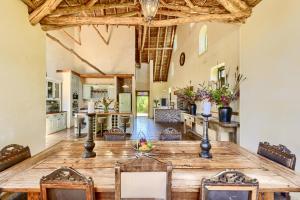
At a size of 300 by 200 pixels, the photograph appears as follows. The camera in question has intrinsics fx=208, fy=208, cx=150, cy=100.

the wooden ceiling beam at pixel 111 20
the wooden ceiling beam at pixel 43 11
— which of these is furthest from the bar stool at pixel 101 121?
the wooden ceiling beam at pixel 43 11

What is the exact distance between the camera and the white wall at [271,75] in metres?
2.90

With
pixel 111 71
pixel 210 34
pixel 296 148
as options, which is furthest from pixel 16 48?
pixel 111 71

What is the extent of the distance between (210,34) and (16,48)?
224 inches

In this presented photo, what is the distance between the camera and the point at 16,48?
11.8 feet

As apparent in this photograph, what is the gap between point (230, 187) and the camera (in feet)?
4.12

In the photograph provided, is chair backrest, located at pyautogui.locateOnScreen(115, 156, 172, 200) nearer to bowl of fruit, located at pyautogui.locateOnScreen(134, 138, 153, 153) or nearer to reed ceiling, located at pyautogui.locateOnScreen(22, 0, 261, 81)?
bowl of fruit, located at pyautogui.locateOnScreen(134, 138, 153, 153)

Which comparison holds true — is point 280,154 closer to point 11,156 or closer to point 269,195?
point 269,195

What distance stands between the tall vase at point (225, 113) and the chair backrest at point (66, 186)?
3.84 meters

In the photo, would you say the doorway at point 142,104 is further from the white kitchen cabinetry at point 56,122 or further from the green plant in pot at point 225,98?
the green plant in pot at point 225,98

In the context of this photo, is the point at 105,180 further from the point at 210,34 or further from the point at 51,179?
the point at 210,34

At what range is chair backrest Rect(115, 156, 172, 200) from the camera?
1.35 metres

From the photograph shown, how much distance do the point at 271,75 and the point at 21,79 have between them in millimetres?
4319

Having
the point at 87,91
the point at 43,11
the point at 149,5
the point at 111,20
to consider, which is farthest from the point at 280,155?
the point at 87,91

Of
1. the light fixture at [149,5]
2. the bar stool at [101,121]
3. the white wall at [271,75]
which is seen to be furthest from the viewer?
the bar stool at [101,121]
